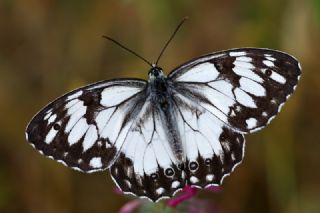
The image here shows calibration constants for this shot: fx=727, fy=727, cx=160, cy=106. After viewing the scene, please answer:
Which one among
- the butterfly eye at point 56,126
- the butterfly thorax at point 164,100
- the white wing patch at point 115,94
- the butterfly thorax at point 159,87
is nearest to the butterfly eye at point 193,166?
the butterfly thorax at point 164,100

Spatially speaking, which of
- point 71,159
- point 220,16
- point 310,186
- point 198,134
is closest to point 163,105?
point 198,134

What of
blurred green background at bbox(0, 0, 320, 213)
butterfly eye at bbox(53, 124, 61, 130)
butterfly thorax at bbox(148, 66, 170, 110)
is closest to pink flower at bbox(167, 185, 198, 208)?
butterfly thorax at bbox(148, 66, 170, 110)

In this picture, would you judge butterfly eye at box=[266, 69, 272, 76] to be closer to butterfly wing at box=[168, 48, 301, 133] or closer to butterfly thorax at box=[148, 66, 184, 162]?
butterfly wing at box=[168, 48, 301, 133]

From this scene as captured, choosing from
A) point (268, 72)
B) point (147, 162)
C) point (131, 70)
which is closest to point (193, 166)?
point (147, 162)

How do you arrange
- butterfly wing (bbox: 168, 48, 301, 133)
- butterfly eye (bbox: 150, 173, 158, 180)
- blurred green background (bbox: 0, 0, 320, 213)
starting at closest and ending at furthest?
butterfly wing (bbox: 168, 48, 301, 133)
butterfly eye (bbox: 150, 173, 158, 180)
blurred green background (bbox: 0, 0, 320, 213)

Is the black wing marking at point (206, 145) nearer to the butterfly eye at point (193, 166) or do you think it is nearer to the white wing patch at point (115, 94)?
the butterfly eye at point (193, 166)

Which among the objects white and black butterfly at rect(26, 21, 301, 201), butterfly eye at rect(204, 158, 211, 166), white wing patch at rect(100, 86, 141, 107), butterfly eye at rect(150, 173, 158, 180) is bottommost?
butterfly eye at rect(150, 173, 158, 180)
